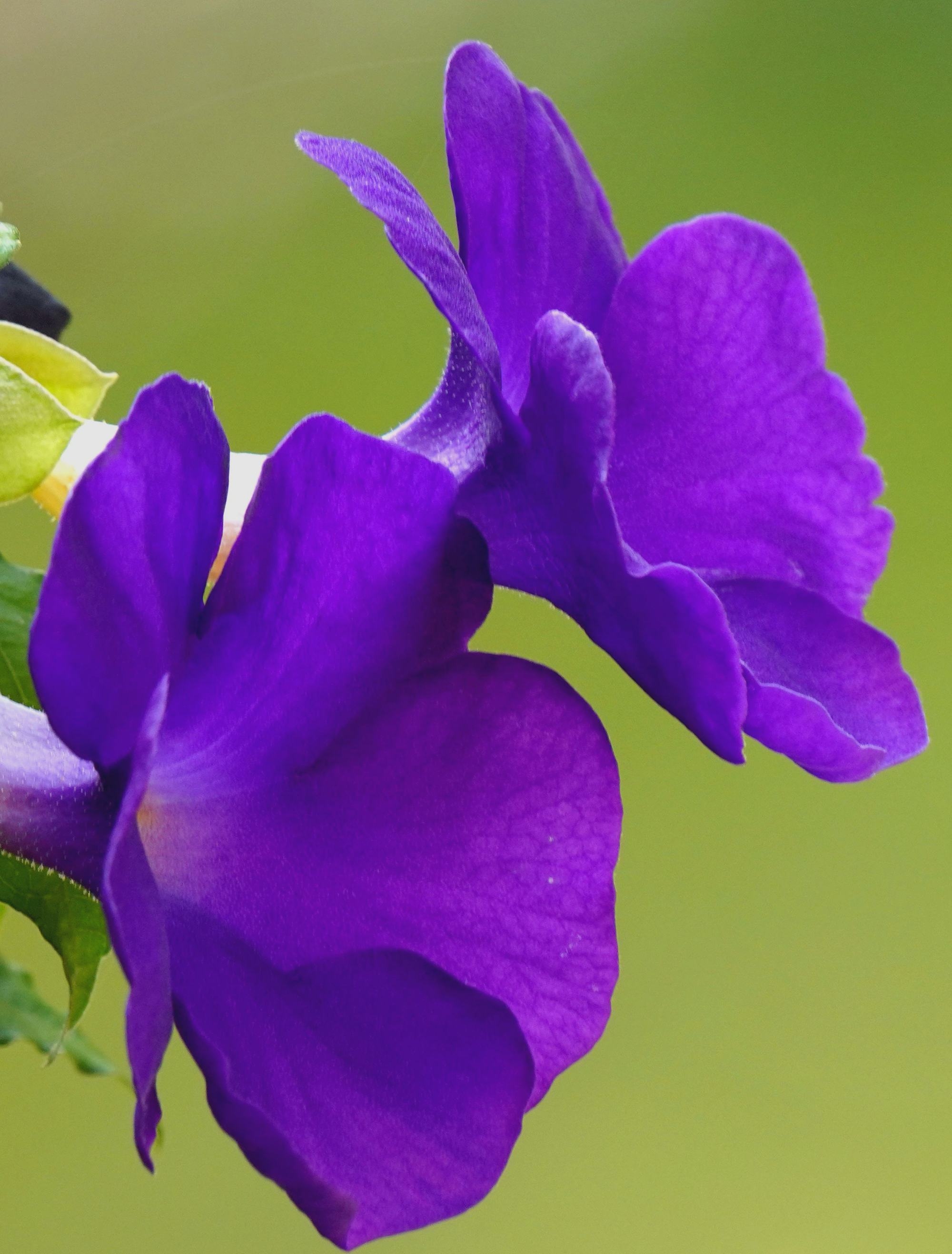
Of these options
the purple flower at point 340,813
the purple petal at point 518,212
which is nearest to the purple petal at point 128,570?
the purple flower at point 340,813

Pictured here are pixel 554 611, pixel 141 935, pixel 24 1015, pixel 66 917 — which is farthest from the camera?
pixel 554 611

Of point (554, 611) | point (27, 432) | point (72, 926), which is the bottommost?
point (554, 611)

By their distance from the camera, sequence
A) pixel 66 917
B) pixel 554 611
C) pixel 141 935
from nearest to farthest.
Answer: pixel 141 935
pixel 66 917
pixel 554 611

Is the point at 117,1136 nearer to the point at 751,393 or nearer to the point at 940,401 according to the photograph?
the point at 940,401

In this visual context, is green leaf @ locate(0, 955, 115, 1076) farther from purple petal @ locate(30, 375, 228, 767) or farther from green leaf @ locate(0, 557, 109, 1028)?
purple petal @ locate(30, 375, 228, 767)

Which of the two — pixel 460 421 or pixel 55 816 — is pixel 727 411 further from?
pixel 55 816

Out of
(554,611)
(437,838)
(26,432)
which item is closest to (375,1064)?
(437,838)

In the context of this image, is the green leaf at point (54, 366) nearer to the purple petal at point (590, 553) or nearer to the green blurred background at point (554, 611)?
the purple petal at point (590, 553)
